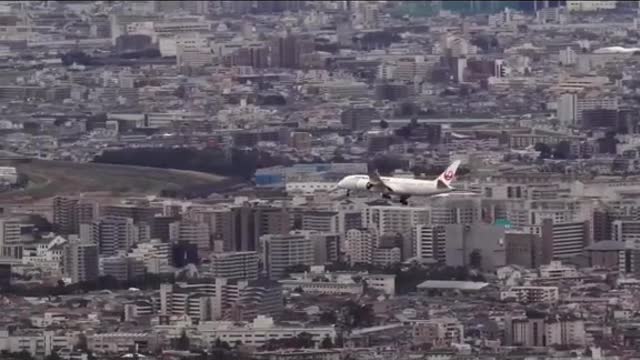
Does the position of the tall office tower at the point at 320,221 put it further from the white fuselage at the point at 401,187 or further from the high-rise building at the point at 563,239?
the white fuselage at the point at 401,187

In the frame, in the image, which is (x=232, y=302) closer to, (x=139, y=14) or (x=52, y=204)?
(x=52, y=204)

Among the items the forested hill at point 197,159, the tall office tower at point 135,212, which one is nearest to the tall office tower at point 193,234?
the tall office tower at point 135,212

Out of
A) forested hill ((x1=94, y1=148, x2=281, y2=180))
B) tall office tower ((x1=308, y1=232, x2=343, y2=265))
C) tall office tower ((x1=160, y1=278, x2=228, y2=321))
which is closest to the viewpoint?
tall office tower ((x1=160, y1=278, x2=228, y2=321))

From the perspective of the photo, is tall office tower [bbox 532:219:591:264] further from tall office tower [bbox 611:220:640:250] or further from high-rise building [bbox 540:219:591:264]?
tall office tower [bbox 611:220:640:250]

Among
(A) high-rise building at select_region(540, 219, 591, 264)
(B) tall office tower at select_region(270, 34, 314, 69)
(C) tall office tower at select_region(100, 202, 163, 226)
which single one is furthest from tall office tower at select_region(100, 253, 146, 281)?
(B) tall office tower at select_region(270, 34, 314, 69)

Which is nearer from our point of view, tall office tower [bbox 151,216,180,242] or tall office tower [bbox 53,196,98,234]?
tall office tower [bbox 151,216,180,242]

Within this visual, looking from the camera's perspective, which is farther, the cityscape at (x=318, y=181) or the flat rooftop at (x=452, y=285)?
the flat rooftop at (x=452, y=285)
